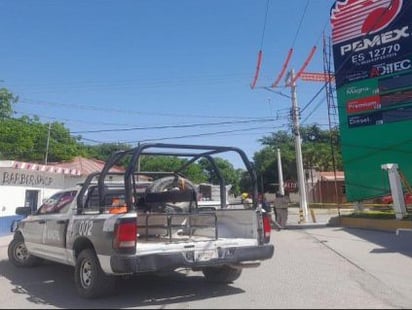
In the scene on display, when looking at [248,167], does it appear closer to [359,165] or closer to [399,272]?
[399,272]

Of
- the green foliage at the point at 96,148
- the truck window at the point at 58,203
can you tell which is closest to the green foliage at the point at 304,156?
the green foliage at the point at 96,148

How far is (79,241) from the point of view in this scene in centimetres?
775

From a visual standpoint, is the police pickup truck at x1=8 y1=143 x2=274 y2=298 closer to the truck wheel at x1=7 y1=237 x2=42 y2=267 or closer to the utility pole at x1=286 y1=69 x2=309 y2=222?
the truck wheel at x1=7 y1=237 x2=42 y2=267

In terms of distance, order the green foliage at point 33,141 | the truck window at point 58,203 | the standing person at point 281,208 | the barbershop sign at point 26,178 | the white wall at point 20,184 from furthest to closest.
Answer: the green foliage at point 33,141, the barbershop sign at point 26,178, the white wall at point 20,184, the standing person at point 281,208, the truck window at point 58,203

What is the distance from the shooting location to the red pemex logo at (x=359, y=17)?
22500mm

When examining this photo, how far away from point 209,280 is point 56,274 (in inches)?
124

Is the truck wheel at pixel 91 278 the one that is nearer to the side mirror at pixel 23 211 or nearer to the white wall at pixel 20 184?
the side mirror at pixel 23 211

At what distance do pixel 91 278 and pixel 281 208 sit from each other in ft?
52.8

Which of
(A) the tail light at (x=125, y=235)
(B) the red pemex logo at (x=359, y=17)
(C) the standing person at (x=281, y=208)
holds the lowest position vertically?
(A) the tail light at (x=125, y=235)

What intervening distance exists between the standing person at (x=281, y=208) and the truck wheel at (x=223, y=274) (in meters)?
14.1

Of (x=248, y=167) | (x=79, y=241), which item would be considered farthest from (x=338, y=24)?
(x=79, y=241)

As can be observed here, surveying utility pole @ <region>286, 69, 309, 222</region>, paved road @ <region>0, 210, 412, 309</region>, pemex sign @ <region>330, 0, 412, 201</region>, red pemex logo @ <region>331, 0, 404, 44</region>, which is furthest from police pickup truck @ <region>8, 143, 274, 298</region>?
utility pole @ <region>286, 69, 309, 222</region>

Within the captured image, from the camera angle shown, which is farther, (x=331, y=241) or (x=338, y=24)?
(x=338, y=24)

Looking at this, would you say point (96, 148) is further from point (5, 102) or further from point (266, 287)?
point (266, 287)
